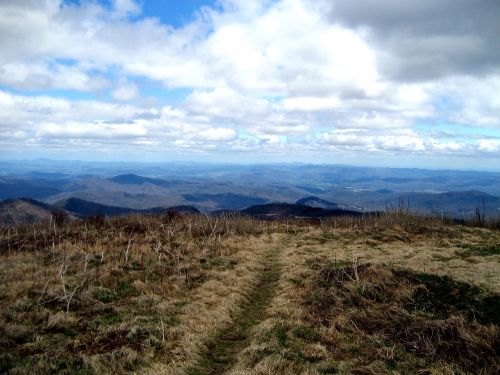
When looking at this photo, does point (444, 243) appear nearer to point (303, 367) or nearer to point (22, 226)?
point (303, 367)

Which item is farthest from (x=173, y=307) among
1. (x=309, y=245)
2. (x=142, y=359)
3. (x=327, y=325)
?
(x=309, y=245)

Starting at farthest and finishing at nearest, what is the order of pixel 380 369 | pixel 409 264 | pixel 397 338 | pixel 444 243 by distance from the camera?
1. pixel 444 243
2. pixel 409 264
3. pixel 397 338
4. pixel 380 369

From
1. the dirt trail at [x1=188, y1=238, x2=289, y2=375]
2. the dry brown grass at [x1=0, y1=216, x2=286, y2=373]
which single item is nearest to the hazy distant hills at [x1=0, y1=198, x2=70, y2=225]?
the dry brown grass at [x1=0, y1=216, x2=286, y2=373]

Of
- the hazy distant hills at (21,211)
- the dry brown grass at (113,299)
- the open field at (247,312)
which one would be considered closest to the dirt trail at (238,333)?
the open field at (247,312)

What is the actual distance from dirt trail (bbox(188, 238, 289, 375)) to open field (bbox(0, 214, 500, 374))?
0.16 feet

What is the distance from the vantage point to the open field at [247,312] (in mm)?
8266

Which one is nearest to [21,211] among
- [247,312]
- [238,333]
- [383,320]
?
[247,312]

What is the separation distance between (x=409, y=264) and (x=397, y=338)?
7150mm

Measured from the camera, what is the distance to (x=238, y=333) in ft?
34.5

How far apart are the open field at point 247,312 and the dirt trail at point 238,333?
0.16 feet

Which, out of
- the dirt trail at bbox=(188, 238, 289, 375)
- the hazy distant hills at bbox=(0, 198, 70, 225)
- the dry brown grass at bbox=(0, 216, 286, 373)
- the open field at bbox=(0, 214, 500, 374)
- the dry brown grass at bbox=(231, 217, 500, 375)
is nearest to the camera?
the dry brown grass at bbox=(231, 217, 500, 375)

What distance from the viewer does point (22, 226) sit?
101 feet

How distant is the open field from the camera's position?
827cm

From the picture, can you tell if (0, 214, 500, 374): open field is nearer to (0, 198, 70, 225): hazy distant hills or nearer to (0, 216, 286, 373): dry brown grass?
(0, 216, 286, 373): dry brown grass
